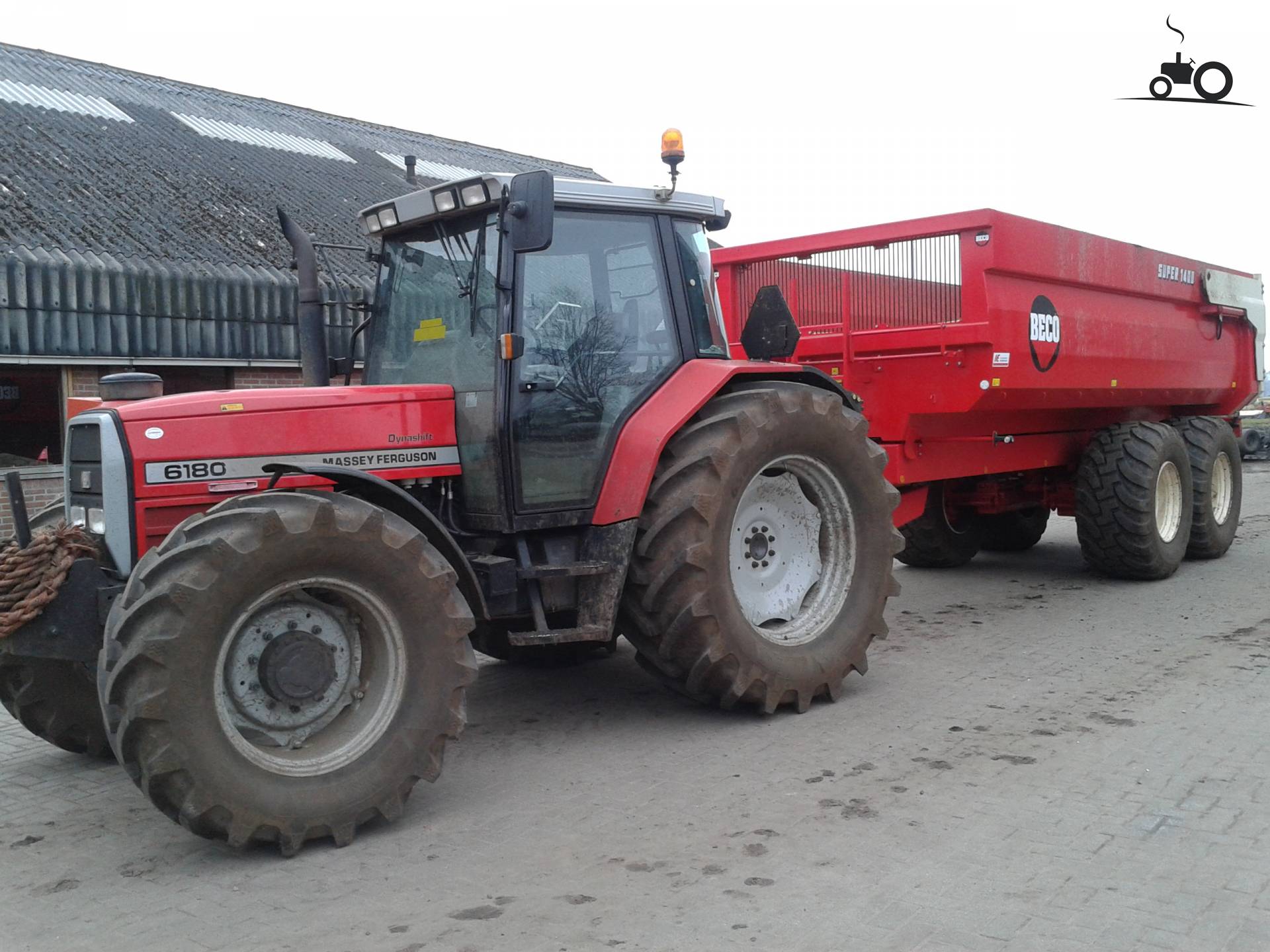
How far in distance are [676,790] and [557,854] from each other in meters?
0.71

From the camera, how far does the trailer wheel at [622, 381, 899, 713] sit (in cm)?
498

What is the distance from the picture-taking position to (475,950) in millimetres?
3215

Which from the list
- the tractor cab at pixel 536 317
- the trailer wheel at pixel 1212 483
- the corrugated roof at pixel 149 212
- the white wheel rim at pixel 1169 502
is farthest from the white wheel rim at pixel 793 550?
the corrugated roof at pixel 149 212

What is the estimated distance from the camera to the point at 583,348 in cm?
507

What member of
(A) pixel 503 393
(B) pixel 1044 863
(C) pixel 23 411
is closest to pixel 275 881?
(A) pixel 503 393

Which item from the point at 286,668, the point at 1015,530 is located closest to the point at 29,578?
the point at 286,668

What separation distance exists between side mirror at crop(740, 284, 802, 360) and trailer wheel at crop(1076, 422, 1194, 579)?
3.88 m

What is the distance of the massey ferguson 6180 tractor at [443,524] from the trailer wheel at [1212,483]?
4871 mm

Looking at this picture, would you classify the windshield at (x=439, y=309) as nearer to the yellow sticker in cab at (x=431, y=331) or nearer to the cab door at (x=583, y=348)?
the yellow sticker in cab at (x=431, y=331)

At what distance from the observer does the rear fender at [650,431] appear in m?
5.00

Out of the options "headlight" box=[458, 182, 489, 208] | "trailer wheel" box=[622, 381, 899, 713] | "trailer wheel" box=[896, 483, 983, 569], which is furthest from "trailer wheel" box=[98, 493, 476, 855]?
"trailer wheel" box=[896, 483, 983, 569]

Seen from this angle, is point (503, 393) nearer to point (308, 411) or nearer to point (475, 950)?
point (308, 411)

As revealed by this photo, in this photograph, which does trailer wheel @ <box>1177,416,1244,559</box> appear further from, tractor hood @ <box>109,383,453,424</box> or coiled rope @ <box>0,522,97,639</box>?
coiled rope @ <box>0,522,97,639</box>

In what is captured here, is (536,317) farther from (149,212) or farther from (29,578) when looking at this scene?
(149,212)
